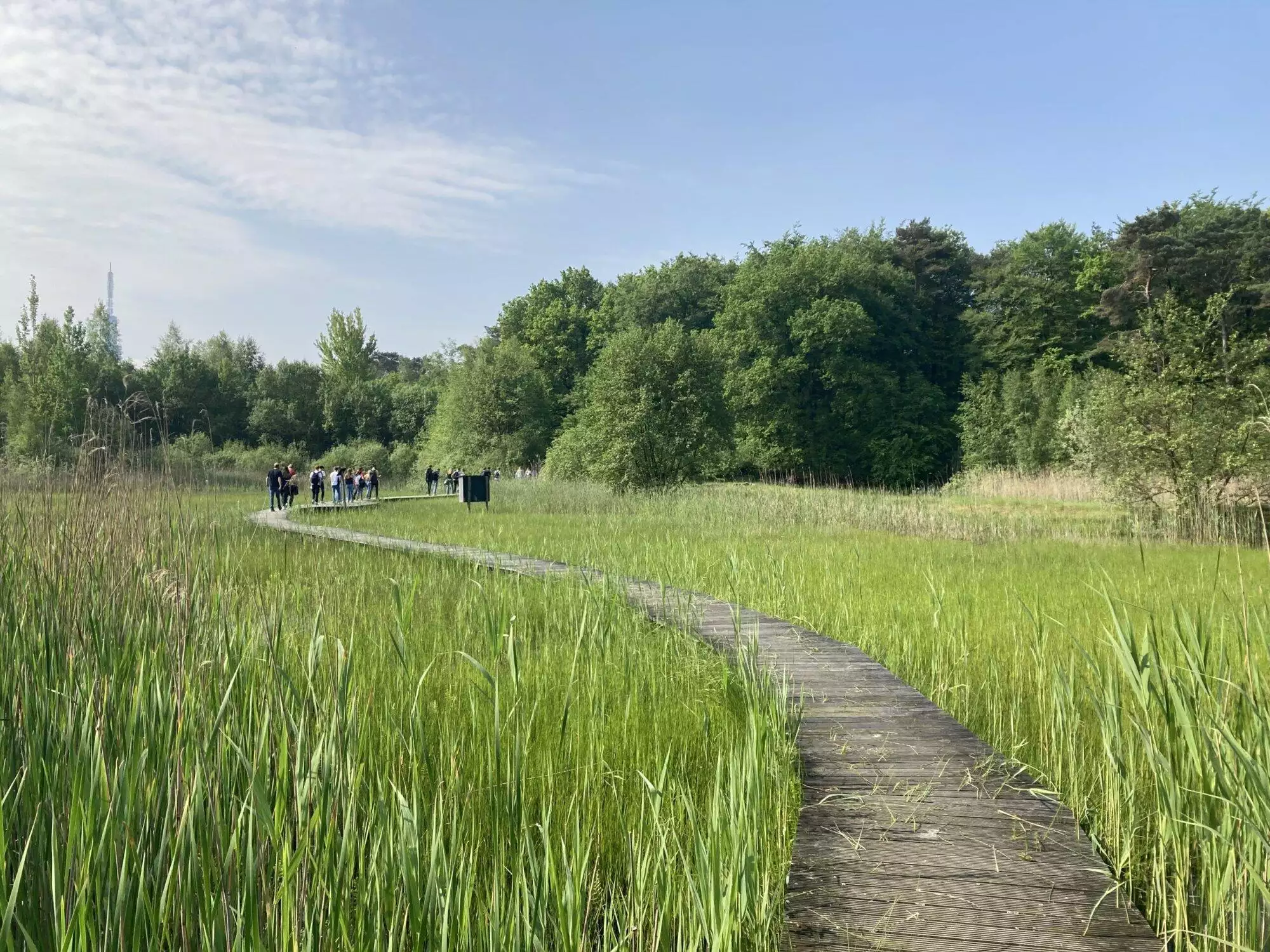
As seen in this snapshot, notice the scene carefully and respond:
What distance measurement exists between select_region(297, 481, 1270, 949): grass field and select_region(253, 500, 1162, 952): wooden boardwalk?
18cm

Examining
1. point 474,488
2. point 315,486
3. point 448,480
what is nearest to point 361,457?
point 448,480

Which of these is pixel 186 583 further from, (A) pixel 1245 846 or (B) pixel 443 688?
(A) pixel 1245 846

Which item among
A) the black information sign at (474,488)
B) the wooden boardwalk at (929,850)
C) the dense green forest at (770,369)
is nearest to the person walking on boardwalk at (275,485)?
the black information sign at (474,488)

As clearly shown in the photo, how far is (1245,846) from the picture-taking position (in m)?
1.81

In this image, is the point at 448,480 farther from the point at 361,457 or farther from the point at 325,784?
the point at 325,784

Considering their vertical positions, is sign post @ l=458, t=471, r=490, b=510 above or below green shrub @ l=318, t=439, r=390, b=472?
below

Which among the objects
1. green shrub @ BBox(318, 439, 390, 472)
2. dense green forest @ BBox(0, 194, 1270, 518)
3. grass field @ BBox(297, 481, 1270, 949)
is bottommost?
grass field @ BBox(297, 481, 1270, 949)

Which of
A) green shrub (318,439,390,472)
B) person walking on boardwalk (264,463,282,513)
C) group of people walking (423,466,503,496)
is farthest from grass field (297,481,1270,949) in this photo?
green shrub (318,439,390,472)

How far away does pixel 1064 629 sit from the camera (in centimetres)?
429

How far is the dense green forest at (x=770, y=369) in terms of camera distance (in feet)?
84.1

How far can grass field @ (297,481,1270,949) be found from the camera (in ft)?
6.73

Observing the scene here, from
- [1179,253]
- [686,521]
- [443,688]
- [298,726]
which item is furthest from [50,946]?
[1179,253]

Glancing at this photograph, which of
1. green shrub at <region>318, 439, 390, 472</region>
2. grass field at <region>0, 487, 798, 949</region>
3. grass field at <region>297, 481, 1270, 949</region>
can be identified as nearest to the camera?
grass field at <region>0, 487, 798, 949</region>

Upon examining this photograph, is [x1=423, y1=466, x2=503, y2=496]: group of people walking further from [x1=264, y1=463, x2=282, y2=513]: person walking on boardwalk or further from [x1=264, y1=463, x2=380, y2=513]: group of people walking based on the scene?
[x1=264, y1=463, x2=282, y2=513]: person walking on boardwalk
